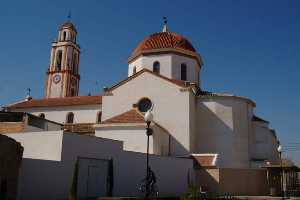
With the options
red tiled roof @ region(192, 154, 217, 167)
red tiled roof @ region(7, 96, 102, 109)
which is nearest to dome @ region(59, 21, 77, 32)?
red tiled roof @ region(7, 96, 102, 109)

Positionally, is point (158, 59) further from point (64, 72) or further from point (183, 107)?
point (64, 72)

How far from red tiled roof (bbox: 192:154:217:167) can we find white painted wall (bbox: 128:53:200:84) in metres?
9.40

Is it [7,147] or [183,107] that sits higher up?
[183,107]

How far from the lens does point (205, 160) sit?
Result: 27.3 metres

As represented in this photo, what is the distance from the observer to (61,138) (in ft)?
55.4

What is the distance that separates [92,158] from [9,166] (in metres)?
5.20

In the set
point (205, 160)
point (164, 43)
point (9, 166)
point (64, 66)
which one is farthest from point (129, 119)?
point (64, 66)

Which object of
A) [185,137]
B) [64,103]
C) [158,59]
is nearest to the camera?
[185,137]

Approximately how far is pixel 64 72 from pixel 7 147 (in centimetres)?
4195

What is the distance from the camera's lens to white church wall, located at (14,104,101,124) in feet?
118

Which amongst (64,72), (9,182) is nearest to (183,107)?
(9,182)

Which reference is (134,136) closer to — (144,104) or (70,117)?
(144,104)

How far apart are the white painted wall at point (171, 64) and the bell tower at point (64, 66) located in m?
21.5

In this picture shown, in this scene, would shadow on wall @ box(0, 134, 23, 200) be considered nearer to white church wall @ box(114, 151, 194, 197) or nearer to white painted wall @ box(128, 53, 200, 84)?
white church wall @ box(114, 151, 194, 197)
